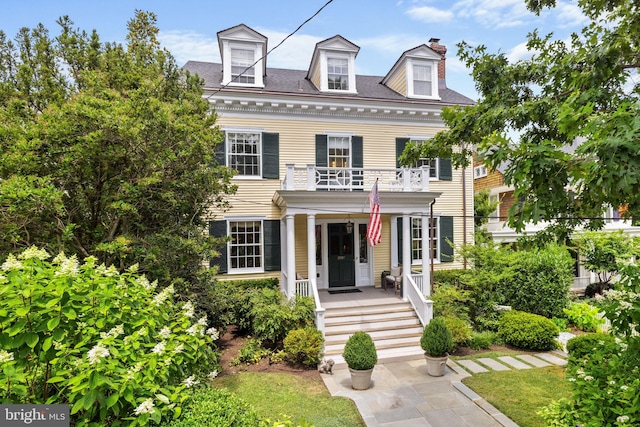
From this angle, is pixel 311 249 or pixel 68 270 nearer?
pixel 68 270

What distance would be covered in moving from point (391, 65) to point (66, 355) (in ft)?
51.7

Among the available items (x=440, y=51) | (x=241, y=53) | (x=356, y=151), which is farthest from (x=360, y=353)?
(x=440, y=51)

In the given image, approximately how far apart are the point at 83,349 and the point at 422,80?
14.7 meters

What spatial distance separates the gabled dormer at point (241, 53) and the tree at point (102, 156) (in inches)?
144

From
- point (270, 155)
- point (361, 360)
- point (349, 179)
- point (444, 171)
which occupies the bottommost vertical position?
point (361, 360)

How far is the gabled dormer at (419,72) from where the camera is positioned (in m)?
14.0

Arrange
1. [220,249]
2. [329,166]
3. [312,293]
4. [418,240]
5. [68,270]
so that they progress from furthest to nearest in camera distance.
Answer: [418,240]
[329,166]
[220,249]
[312,293]
[68,270]

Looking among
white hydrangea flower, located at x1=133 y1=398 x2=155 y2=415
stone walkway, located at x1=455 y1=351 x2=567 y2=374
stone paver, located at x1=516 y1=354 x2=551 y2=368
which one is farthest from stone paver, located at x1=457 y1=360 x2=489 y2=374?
white hydrangea flower, located at x1=133 y1=398 x2=155 y2=415

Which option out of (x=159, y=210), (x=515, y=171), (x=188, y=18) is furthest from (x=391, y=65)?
(x=515, y=171)

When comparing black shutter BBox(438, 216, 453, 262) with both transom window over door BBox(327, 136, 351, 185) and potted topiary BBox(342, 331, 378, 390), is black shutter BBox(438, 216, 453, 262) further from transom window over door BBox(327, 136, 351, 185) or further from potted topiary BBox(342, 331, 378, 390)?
potted topiary BBox(342, 331, 378, 390)

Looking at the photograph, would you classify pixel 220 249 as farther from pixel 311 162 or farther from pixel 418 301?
pixel 418 301

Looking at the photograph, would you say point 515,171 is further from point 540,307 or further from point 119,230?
point 540,307

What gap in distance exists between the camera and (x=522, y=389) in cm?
704

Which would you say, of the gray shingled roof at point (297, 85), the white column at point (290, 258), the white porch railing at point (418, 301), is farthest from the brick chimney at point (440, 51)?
the white column at point (290, 258)
